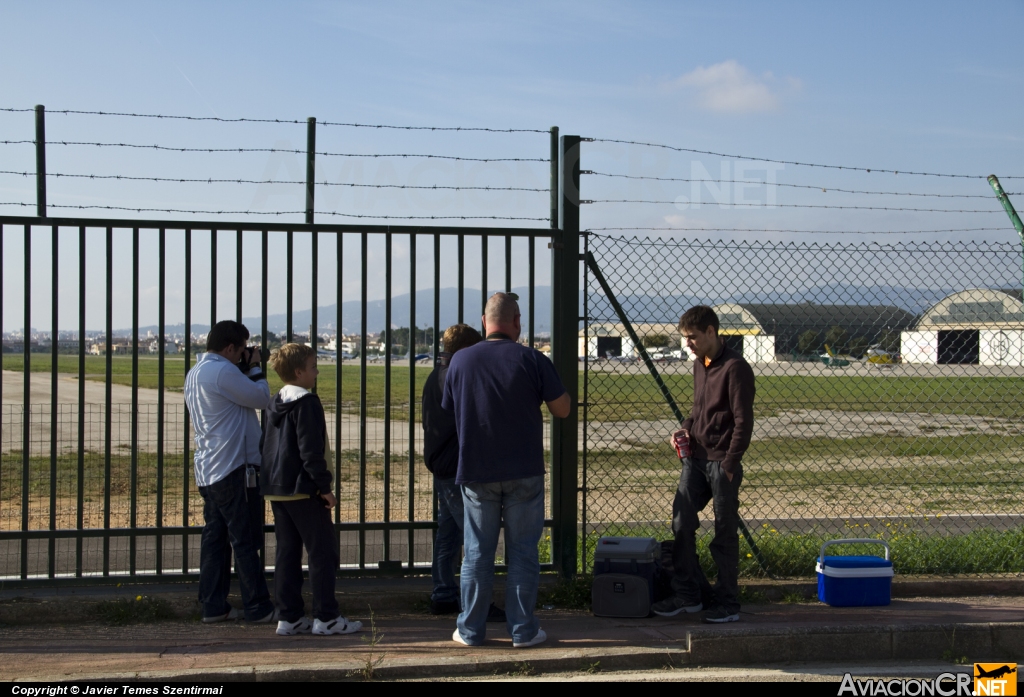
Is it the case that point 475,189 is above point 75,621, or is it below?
above

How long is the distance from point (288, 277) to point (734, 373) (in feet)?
9.56

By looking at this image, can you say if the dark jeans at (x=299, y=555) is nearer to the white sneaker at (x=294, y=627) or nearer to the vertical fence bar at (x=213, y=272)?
the white sneaker at (x=294, y=627)

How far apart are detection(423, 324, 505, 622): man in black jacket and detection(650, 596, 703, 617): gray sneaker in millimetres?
974

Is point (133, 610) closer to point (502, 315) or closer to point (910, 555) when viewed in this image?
point (502, 315)

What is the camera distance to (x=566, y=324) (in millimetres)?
5949

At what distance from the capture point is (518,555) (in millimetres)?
4836

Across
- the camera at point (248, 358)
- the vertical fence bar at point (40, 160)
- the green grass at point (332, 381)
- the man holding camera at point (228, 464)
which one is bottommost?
the green grass at point (332, 381)

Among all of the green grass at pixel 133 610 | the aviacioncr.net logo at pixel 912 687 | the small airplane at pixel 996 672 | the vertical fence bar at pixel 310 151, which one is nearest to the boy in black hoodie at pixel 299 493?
the green grass at pixel 133 610

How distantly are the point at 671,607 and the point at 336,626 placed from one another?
2.06 m

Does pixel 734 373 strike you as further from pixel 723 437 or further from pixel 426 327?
pixel 426 327

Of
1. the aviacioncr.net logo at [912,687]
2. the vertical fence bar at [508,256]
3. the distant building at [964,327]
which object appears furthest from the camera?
the distant building at [964,327]

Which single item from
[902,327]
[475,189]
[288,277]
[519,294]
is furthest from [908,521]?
[288,277]

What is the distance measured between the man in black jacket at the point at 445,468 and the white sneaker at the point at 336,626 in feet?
1.93

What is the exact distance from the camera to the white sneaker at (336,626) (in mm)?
5070
